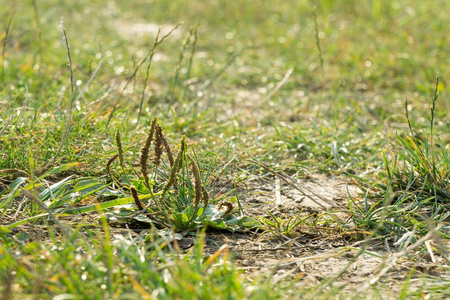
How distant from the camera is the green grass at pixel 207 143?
5.88 ft

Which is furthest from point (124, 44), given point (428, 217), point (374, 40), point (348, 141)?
point (428, 217)

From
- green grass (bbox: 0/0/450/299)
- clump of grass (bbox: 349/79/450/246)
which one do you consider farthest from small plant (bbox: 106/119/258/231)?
clump of grass (bbox: 349/79/450/246)

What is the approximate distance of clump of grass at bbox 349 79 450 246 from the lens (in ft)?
7.68

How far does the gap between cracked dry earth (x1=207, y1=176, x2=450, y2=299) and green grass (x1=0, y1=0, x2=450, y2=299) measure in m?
0.03

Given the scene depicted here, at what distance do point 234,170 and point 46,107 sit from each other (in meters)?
1.14

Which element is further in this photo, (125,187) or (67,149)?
(67,149)

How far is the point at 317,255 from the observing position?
2092 mm

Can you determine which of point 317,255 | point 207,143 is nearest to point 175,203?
point 317,255

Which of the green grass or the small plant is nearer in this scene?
the green grass

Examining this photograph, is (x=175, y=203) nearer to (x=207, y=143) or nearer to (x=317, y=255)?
(x=317, y=255)

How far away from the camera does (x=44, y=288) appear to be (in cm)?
166

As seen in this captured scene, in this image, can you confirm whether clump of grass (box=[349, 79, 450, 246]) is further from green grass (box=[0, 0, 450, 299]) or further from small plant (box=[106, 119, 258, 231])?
small plant (box=[106, 119, 258, 231])

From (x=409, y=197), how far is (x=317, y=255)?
592 millimetres

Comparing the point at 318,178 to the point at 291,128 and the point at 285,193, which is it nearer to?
the point at 285,193
